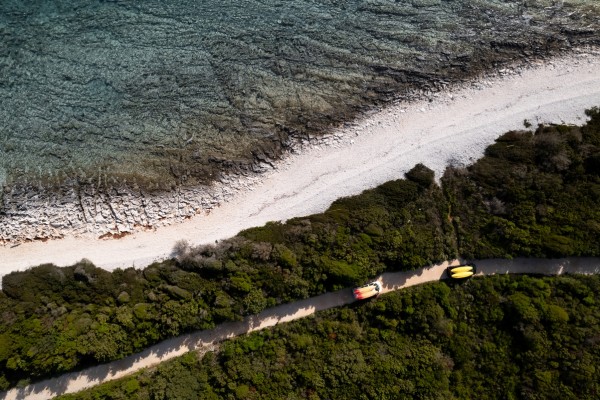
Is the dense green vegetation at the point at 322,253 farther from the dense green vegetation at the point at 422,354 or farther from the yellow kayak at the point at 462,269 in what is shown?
the dense green vegetation at the point at 422,354

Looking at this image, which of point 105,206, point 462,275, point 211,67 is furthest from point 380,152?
point 105,206

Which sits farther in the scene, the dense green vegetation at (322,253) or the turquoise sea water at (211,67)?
the turquoise sea water at (211,67)

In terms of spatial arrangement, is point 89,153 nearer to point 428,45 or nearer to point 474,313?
point 428,45

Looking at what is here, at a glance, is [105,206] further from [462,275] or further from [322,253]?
[462,275]

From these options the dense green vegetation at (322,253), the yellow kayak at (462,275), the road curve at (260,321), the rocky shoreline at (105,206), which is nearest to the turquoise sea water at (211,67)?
the rocky shoreline at (105,206)

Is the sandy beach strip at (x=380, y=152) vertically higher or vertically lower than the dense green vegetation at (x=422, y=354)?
higher
